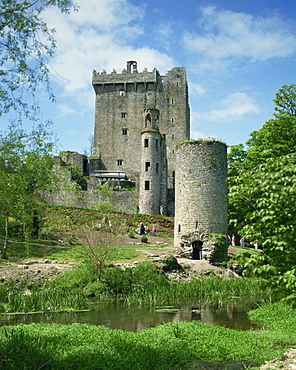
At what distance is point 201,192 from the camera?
A: 23.4 m

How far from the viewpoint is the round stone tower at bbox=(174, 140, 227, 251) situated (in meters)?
23.3

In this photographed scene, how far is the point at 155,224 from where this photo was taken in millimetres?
36594

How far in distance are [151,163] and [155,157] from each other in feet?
2.93

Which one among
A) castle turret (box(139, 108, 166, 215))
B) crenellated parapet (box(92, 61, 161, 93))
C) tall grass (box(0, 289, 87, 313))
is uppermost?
crenellated parapet (box(92, 61, 161, 93))

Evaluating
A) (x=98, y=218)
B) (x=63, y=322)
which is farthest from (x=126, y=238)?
(x=63, y=322)

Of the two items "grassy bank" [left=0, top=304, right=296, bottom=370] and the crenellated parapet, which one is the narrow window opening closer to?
the crenellated parapet

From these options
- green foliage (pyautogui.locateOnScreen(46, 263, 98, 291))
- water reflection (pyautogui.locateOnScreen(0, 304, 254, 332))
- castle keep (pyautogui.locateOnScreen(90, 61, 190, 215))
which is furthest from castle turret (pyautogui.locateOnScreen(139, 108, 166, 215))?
water reflection (pyautogui.locateOnScreen(0, 304, 254, 332))

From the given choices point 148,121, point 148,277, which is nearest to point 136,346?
point 148,277

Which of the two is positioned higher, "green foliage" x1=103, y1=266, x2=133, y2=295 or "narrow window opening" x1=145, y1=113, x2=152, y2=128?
"narrow window opening" x1=145, y1=113, x2=152, y2=128

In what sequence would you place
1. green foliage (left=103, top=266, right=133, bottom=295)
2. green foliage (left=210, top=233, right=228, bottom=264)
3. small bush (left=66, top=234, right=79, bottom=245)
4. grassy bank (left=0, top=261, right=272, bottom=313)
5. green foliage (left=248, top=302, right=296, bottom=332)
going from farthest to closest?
small bush (left=66, top=234, right=79, bottom=245) → green foliage (left=210, top=233, right=228, bottom=264) → green foliage (left=103, top=266, right=133, bottom=295) → grassy bank (left=0, top=261, right=272, bottom=313) → green foliage (left=248, top=302, right=296, bottom=332)

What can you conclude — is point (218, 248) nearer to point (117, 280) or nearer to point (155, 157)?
point (117, 280)

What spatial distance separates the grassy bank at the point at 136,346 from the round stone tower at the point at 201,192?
13.3 m

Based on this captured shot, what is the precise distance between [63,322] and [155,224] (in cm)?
2607

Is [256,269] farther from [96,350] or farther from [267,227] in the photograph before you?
[96,350]
